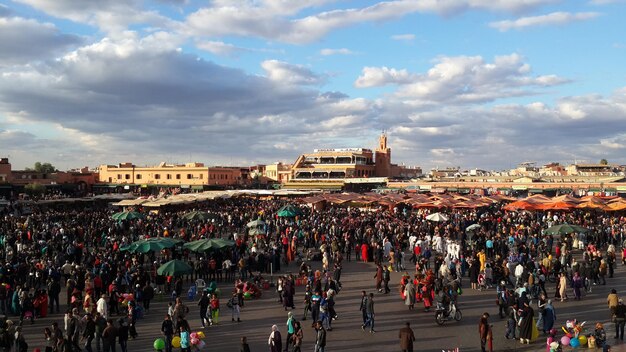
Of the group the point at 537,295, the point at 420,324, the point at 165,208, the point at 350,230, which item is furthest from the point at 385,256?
the point at 165,208

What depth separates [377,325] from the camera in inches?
492

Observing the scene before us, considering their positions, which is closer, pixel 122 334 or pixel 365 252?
pixel 122 334

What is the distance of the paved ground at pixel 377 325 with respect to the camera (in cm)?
1102

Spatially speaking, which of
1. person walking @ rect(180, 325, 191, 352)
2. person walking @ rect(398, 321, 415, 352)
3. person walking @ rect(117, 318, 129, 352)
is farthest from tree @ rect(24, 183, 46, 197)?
person walking @ rect(398, 321, 415, 352)

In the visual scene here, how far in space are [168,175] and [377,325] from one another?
70091 mm

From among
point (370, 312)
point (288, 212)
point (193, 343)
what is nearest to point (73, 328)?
point (193, 343)

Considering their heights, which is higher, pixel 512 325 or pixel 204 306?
pixel 204 306

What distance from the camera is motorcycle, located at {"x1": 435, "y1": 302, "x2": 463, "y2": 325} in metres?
12.5

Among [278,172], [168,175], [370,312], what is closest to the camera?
[370,312]

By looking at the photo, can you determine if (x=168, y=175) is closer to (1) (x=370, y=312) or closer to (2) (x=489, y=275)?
(2) (x=489, y=275)

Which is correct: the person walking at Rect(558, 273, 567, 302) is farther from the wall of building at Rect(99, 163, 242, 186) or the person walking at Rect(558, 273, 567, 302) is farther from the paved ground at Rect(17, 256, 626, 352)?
the wall of building at Rect(99, 163, 242, 186)

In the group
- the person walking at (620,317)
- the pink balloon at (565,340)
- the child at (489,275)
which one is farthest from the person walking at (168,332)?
the child at (489,275)

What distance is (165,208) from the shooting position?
39.9 m

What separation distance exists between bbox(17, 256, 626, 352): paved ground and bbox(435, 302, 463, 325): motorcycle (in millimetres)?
161
